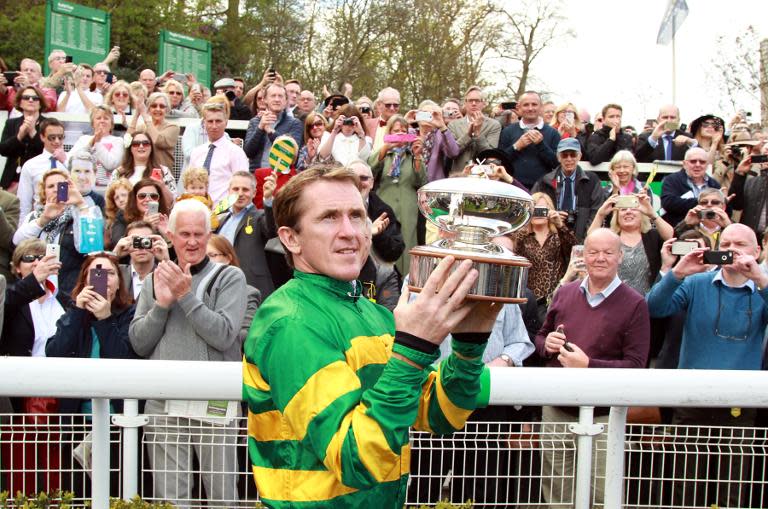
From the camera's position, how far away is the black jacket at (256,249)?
275 inches

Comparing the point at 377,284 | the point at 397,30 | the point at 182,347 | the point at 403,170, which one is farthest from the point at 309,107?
the point at 397,30

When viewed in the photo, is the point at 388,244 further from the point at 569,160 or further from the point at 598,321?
the point at 569,160

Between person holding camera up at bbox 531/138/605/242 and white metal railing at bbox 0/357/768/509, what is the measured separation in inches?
210

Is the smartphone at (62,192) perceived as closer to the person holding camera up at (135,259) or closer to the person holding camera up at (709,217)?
the person holding camera up at (135,259)

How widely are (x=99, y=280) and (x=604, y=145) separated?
20.4ft

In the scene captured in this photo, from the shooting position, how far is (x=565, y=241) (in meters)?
7.15

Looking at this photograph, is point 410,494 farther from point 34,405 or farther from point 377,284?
point 377,284

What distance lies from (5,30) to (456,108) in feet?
53.1

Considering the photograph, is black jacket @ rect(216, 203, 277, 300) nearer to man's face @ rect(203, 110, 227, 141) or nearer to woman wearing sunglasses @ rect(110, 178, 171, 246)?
woman wearing sunglasses @ rect(110, 178, 171, 246)

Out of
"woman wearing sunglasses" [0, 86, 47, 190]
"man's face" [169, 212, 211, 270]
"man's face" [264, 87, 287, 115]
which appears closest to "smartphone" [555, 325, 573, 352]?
→ "man's face" [169, 212, 211, 270]

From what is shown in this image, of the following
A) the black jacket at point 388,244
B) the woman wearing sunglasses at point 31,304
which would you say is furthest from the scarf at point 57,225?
the black jacket at point 388,244

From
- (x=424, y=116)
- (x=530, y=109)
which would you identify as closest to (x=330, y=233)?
(x=424, y=116)

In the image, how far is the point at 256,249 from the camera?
705cm

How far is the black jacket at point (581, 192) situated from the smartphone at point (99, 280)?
4.18 meters
